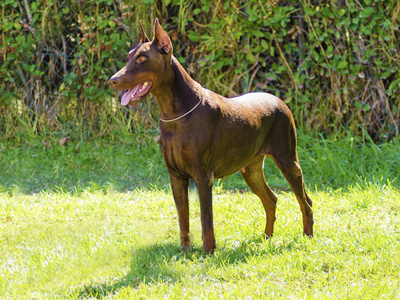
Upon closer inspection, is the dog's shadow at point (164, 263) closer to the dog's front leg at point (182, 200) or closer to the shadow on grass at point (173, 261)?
the shadow on grass at point (173, 261)

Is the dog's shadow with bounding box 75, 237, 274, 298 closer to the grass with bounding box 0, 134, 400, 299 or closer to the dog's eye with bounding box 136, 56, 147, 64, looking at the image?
the grass with bounding box 0, 134, 400, 299

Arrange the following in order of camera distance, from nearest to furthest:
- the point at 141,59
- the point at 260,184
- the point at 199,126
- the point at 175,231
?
the point at 141,59, the point at 199,126, the point at 260,184, the point at 175,231

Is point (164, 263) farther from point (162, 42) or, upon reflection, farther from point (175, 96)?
point (162, 42)

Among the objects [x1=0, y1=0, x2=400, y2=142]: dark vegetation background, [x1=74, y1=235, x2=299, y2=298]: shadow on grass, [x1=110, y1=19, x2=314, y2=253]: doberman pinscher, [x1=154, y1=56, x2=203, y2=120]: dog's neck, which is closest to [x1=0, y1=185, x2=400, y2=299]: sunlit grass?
[x1=74, y1=235, x2=299, y2=298]: shadow on grass

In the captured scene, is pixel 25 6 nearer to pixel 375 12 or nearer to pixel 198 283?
pixel 375 12

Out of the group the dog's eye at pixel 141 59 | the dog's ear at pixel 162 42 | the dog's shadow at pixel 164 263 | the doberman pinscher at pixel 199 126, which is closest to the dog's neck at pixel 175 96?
the doberman pinscher at pixel 199 126

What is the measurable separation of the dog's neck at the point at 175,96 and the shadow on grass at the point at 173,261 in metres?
1.09

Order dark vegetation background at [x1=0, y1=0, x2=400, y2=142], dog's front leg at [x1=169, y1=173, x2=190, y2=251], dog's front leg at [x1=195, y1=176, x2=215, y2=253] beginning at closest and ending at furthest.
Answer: dog's front leg at [x1=195, y1=176, x2=215, y2=253], dog's front leg at [x1=169, y1=173, x2=190, y2=251], dark vegetation background at [x1=0, y1=0, x2=400, y2=142]

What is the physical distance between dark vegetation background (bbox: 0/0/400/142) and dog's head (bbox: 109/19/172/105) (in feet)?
10.4

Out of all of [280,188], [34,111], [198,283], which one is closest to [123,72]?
[198,283]

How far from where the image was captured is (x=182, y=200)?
3.94 metres

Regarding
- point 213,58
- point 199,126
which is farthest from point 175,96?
point 213,58

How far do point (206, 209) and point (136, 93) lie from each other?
1.00 metres

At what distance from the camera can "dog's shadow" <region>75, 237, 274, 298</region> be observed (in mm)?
3486
